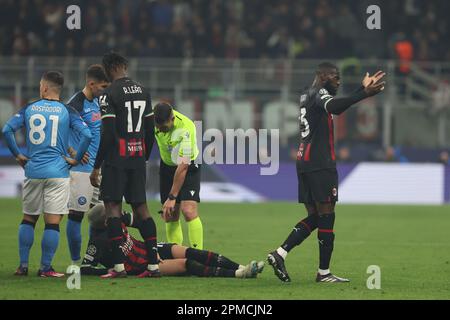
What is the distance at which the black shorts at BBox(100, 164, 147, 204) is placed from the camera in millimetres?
10602

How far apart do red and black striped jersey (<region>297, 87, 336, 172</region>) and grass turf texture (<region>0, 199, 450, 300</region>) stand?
124 centimetres

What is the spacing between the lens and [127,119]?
10633 millimetres

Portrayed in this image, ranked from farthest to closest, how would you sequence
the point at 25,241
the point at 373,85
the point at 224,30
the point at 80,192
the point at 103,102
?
the point at 224,30 → the point at 80,192 → the point at 25,241 → the point at 103,102 → the point at 373,85

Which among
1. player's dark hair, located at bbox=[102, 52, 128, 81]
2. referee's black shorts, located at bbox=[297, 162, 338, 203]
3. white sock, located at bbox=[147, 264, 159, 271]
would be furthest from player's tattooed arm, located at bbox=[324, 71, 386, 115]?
white sock, located at bbox=[147, 264, 159, 271]

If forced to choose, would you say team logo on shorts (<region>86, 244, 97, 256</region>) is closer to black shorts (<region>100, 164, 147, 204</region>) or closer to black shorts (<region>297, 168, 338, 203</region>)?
black shorts (<region>100, 164, 147, 204</region>)

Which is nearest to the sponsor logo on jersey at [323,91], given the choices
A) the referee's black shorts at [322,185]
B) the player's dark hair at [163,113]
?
the referee's black shorts at [322,185]

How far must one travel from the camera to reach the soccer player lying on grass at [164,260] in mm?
10844

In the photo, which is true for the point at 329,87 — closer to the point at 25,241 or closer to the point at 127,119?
the point at 127,119

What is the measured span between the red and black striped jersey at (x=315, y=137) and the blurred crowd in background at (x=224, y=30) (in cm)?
1695

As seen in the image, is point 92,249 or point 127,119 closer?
point 127,119

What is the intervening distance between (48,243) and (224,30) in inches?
740

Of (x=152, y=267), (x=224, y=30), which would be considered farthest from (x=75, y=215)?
(x=224, y=30)

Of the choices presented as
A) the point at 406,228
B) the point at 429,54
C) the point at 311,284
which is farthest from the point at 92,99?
the point at 429,54

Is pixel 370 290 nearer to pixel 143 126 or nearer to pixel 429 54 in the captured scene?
pixel 143 126
